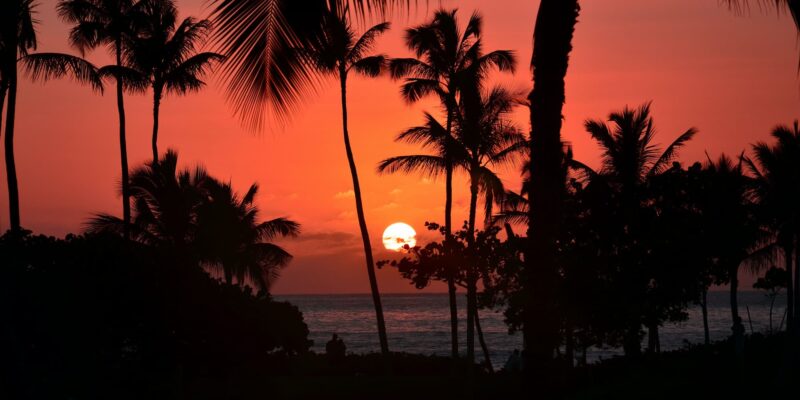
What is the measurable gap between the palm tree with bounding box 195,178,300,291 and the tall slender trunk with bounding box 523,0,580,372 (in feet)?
103

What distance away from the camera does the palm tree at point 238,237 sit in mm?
42156

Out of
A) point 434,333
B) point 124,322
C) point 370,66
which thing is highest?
point 370,66

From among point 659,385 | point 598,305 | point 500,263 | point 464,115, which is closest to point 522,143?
point 464,115

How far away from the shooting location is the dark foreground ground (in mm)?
19188

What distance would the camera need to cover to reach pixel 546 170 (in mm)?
11133

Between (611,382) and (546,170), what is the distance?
44.4ft

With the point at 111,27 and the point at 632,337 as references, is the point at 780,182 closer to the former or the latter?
the point at 632,337

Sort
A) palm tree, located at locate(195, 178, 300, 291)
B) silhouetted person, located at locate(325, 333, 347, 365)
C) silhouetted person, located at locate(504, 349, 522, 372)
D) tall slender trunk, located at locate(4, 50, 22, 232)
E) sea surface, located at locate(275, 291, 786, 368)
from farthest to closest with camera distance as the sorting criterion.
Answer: sea surface, located at locate(275, 291, 786, 368)
palm tree, located at locate(195, 178, 300, 291)
silhouetted person, located at locate(325, 333, 347, 365)
silhouetted person, located at locate(504, 349, 522, 372)
tall slender trunk, located at locate(4, 50, 22, 232)

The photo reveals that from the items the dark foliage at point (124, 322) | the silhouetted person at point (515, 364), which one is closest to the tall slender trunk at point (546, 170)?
the dark foliage at point (124, 322)

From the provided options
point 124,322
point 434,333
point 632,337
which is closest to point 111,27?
point 124,322

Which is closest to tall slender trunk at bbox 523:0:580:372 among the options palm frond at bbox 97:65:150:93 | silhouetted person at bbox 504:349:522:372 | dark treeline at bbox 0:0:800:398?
dark treeline at bbox 0:0:800:398

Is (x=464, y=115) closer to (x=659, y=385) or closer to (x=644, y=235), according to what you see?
(x=644, y=235)

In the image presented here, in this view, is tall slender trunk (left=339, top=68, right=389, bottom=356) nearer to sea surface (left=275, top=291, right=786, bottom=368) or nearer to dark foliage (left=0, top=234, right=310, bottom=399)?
dark foliage (left=0, top=234, right=310, bottom=399)

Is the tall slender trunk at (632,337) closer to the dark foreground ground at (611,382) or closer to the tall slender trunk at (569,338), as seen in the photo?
the dark foreground ground at (611,382)
